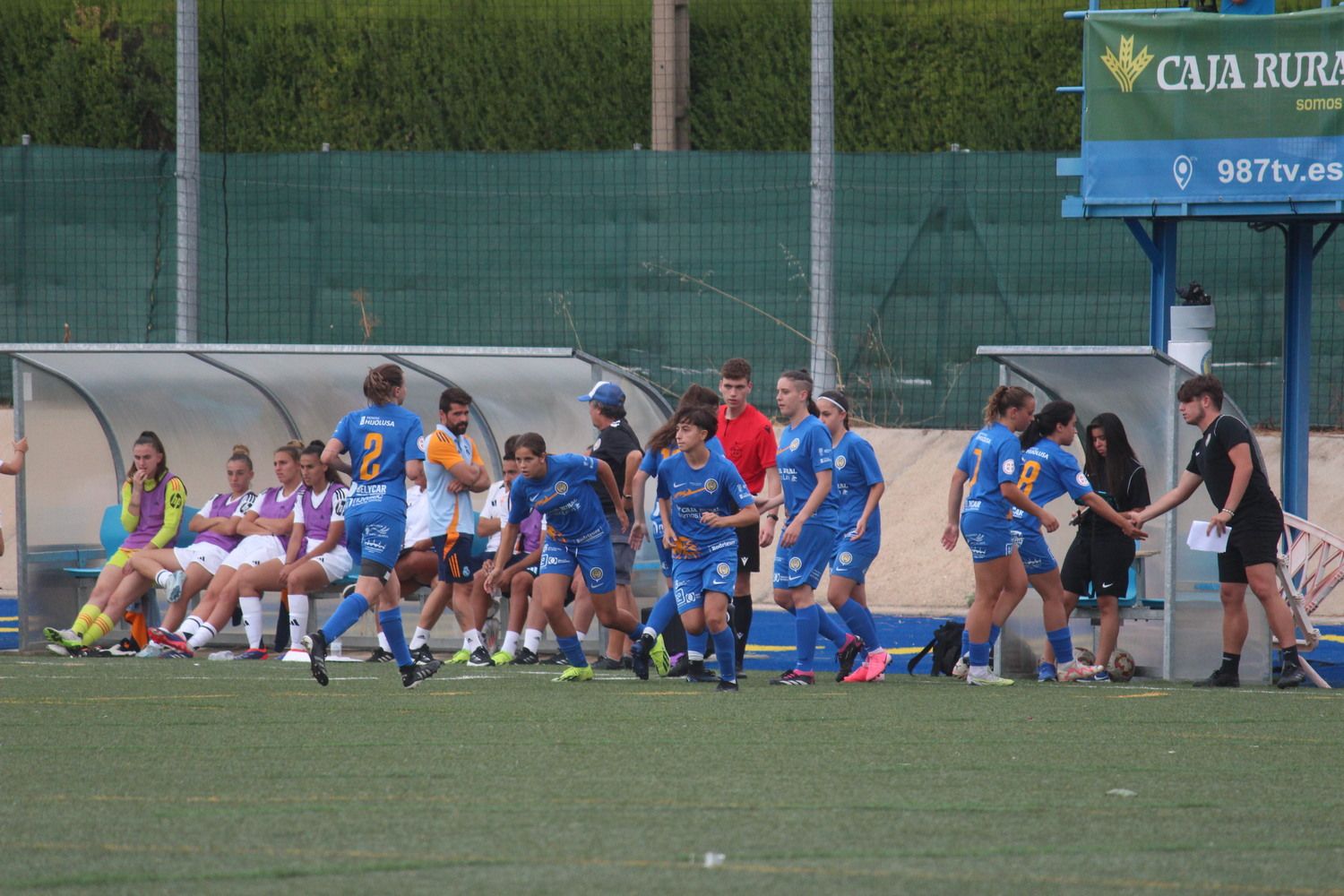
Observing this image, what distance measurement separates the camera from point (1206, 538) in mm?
9898

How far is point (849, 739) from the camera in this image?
23.3 feet

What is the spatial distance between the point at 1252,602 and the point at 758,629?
16.2 feet

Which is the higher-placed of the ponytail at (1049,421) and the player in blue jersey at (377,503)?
the ponytail at (1049,421)

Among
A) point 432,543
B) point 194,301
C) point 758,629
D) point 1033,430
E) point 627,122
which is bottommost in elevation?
point 758,629

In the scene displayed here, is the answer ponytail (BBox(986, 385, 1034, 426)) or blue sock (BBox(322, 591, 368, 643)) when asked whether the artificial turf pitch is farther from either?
ponytail (BBox(986, 385, 1034, 426))

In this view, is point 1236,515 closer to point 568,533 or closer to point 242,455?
point 568,533

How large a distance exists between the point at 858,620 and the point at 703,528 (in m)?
1.23

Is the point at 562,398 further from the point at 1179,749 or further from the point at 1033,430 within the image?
the point at 1179,749

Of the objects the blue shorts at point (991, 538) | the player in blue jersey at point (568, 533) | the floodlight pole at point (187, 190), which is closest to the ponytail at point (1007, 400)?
the blue shorts at point (991, 538)

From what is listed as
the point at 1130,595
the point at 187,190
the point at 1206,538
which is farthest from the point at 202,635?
the point at 1206,538

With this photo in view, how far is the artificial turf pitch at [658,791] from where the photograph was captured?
14.7ft

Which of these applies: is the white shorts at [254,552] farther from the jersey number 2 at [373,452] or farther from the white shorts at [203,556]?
the jersey number 2 at [373,452]

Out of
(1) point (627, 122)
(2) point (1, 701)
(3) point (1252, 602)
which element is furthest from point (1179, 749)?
(1) point (627, 122)

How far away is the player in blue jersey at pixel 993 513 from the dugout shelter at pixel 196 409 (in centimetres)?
280
